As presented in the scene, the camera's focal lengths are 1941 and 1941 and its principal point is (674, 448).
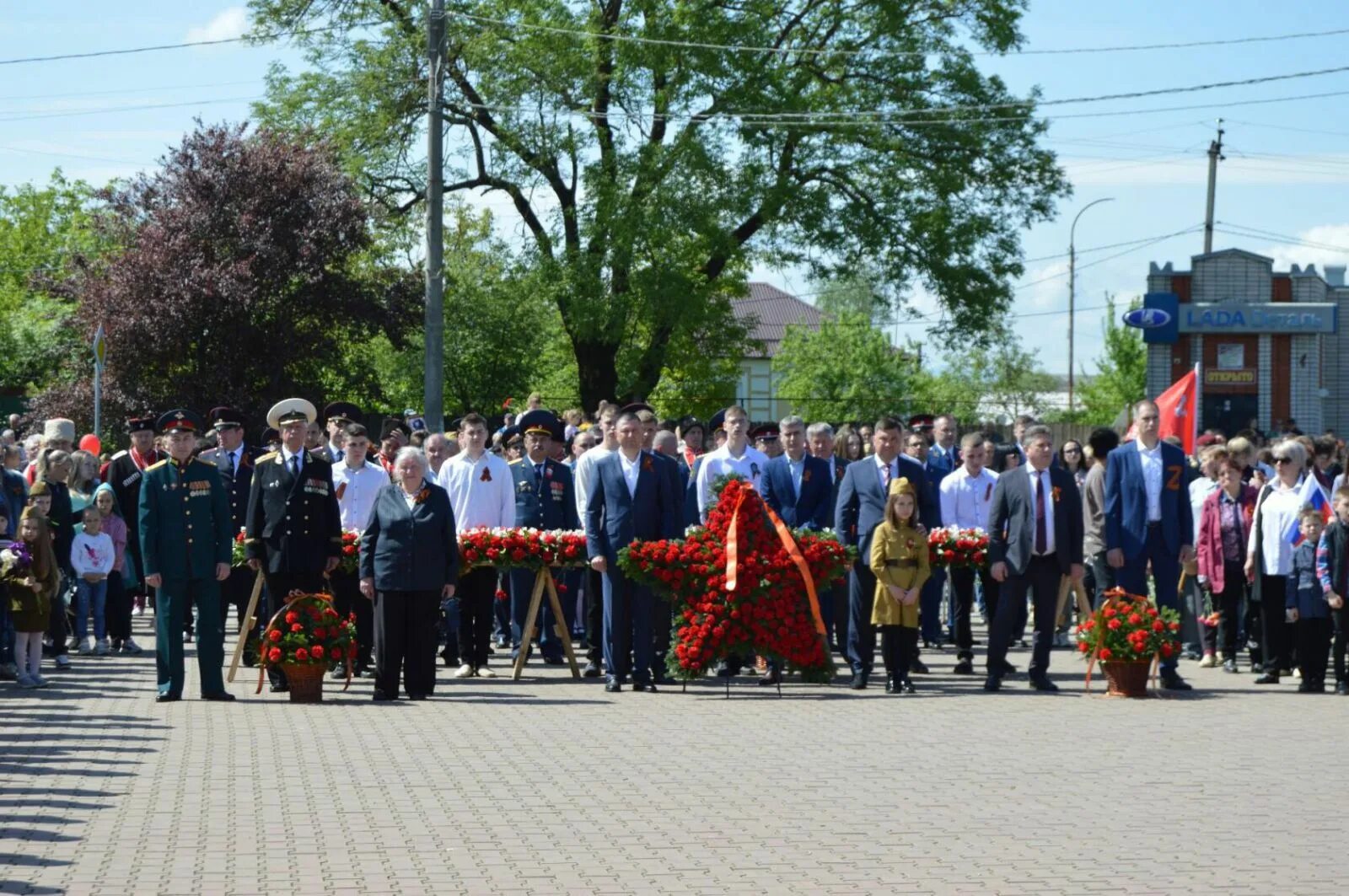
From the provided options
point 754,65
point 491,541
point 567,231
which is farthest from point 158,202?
point 491,541

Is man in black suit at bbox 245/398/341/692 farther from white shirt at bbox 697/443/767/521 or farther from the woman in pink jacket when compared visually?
the woman in pink jacket

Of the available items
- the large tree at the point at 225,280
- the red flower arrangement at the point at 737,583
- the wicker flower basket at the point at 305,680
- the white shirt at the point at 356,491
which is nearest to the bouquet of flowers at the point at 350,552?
the white shirt at the point at 356,491

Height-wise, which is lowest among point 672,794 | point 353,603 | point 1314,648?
point 672,794

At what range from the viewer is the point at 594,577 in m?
17.6

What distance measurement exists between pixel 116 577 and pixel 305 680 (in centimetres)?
483

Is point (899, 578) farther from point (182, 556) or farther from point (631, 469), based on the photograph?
point (182, 556)

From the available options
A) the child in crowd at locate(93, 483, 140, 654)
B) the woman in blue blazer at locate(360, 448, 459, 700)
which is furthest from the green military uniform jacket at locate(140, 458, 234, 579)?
the child in crowd at locate(93, 483, 140, 654)

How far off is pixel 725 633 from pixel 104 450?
69.1 feet

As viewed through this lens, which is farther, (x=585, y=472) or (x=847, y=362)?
(x=847, y=362)

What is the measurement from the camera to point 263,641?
14.4 m

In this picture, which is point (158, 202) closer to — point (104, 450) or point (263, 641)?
point (104, 450)

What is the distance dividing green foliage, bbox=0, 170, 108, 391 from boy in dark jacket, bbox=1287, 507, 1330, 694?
37434mm

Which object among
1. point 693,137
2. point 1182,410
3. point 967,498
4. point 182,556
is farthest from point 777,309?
point 182,556

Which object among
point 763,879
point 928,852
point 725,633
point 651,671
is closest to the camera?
point 763,879
